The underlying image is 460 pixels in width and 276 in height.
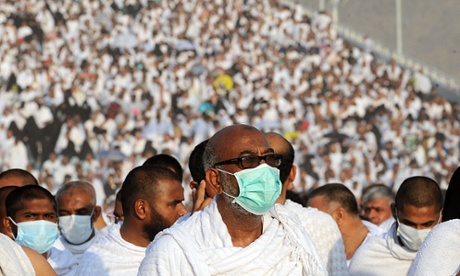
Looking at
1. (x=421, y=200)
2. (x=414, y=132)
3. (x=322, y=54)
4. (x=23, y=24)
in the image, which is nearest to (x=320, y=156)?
(x=414, y=132)

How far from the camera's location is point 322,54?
32438 millimetres

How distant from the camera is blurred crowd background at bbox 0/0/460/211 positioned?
22469 millimetres

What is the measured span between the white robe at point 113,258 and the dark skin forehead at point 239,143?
4.36 feet

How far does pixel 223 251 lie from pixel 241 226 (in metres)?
Result: 0.13

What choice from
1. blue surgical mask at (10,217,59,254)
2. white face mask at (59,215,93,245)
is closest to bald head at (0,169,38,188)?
white face mask at (59,215,93,245)

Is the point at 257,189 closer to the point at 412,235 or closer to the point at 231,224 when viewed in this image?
the point at 231,224

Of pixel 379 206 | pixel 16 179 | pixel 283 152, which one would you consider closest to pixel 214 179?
pixel 283 152

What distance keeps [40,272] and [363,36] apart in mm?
32023

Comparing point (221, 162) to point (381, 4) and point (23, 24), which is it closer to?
point (23, 24)

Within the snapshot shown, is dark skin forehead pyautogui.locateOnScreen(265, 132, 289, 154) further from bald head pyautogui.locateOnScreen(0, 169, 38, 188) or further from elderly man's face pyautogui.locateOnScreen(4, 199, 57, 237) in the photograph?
bald head pyautogui.locateOnScreen(0, 169, 38, 188)

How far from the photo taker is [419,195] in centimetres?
602

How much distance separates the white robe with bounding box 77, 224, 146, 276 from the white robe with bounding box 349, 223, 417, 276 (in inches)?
50.9

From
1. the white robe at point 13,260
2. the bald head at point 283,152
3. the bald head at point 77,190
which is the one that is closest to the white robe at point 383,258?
the bald head at point 283,152

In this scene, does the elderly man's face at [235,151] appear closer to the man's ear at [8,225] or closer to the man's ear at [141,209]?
the man's ear at [141,209]
